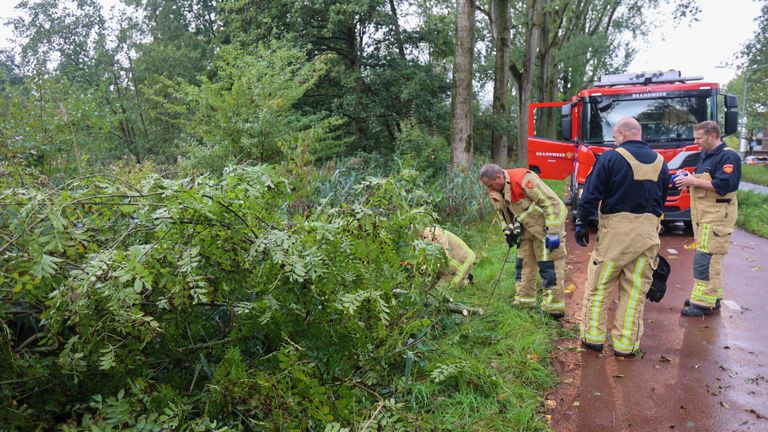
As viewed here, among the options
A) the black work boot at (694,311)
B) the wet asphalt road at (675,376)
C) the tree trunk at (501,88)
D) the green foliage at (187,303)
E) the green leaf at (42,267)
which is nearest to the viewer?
the green leaf at (42,267)

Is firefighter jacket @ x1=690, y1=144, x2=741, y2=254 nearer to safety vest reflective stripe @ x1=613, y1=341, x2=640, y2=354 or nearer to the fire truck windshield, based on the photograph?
safety vest reflective stripe @ x1=613, y1=341, x2=640, y2=354

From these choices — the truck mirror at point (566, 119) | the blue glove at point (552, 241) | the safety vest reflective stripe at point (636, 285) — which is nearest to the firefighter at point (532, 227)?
the blue glove at point (552, 241)

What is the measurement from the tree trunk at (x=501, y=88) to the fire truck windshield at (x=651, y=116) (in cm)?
539

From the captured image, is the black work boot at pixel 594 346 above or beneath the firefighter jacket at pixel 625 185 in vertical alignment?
beneath

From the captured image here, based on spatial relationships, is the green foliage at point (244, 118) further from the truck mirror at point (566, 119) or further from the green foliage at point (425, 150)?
the truck mirror at point (566, 119)

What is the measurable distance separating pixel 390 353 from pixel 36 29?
29349 millimetres

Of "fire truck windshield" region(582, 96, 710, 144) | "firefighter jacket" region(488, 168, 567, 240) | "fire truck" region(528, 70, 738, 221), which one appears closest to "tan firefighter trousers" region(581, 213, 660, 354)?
"firefighter jacket" region(488, 168, 567, 240)

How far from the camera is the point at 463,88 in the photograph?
10.9 meters

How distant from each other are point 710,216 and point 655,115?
4.83 metres

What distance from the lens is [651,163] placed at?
4207mm

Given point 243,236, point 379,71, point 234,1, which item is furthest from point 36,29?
point 243,236

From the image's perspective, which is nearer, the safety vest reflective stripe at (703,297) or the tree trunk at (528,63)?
the safety vest reflective stripe at (703,297)

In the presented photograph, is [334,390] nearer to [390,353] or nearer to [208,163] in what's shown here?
[390,353]

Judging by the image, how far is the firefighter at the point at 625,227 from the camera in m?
4.22
